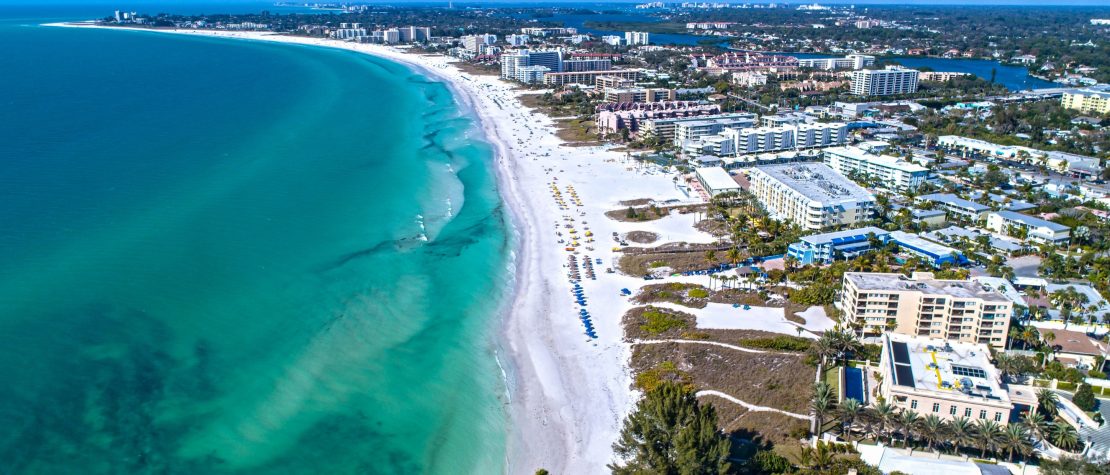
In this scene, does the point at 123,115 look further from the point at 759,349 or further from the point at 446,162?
the point at 759,349

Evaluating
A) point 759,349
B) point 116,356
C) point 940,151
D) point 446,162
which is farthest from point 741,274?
point 940,151

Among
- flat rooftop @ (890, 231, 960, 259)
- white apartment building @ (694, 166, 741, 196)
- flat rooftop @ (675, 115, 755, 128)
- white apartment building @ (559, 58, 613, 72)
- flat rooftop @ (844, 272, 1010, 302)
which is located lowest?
flat rooftop @ (890, 231, 960, 259)

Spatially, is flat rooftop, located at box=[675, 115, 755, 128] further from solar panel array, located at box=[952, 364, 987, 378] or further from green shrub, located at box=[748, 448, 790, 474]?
green shrub, located at box=[748, 448, 790, 474]

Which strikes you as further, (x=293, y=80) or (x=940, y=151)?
(x=293, y=80)

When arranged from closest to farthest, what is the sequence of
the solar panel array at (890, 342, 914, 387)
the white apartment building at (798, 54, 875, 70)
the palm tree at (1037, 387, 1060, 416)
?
the palm tree at (1037, 387, 1060, 416)
the solar panel array at (890, 342, 914, 387)
the white apartment building at (798, 54, 875, 70)

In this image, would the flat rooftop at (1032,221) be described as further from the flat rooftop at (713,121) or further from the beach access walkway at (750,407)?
the flat rooftop at (713,121)

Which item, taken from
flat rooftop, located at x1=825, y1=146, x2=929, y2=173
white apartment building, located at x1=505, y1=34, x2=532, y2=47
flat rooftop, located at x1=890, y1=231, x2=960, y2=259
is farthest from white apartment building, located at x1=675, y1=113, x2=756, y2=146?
white apartment building, located at x1=505, y1=34, x2=532, y2=47

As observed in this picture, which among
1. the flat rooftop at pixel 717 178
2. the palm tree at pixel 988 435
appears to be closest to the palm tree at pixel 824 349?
the palm tree at pixel 988 435
